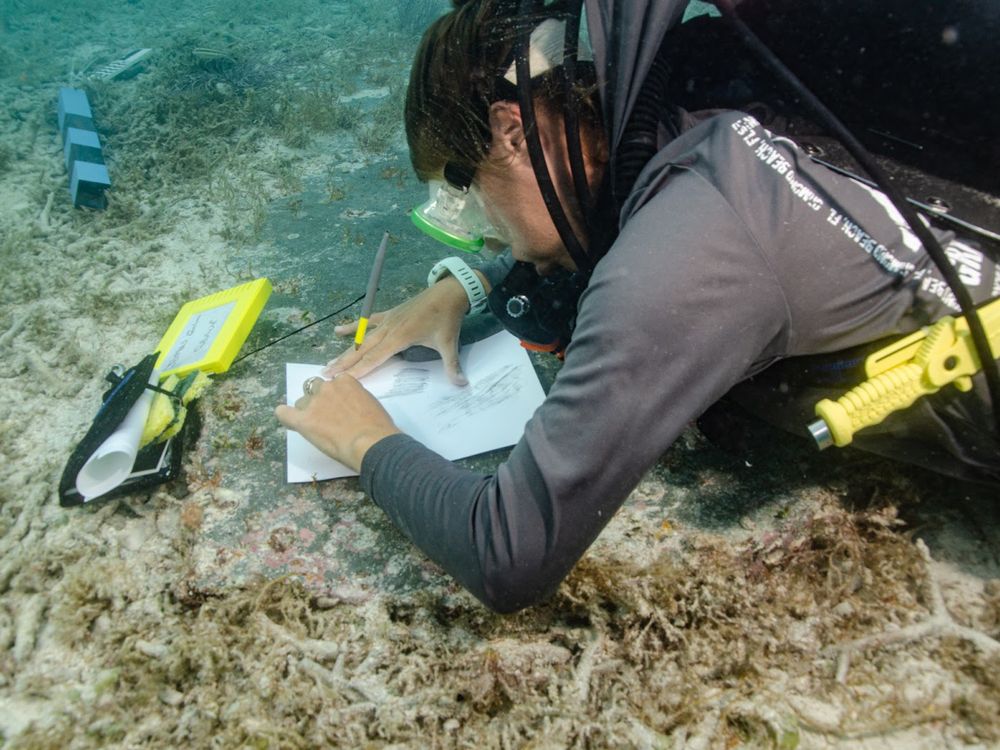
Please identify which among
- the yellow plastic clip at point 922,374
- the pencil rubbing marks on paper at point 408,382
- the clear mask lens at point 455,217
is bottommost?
the pencil rubbing marks on paper at point 408,382

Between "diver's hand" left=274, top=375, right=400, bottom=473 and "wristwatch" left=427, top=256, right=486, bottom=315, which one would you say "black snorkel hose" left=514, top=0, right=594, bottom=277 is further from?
"wristwatch" left=427, top=256, right=486, bottom=315

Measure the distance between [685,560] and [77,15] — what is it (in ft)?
57.0

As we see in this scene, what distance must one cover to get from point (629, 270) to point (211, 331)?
198 cm

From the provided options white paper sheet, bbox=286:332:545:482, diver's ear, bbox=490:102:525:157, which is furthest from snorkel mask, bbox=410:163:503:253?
white paper sheet, bbox=286:332:545:482

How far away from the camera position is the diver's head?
4.77 ft

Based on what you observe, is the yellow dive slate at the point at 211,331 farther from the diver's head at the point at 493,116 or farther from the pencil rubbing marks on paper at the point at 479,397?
the diver's head at the point at 493,116

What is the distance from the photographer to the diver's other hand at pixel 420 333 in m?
2.33

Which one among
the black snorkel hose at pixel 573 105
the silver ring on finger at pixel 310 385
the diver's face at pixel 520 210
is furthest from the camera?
the silver ring on finger at pixel 310 385

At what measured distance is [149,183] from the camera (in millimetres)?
4465

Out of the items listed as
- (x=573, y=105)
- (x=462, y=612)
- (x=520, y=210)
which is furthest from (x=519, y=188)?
(x=462, y=612)

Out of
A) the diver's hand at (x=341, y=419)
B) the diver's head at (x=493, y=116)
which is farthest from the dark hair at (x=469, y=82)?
the diver's hand at (x=341, y=419)

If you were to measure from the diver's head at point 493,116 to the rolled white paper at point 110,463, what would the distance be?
1.27m

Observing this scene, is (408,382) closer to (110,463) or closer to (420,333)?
(420,333)

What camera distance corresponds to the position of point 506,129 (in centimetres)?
153
